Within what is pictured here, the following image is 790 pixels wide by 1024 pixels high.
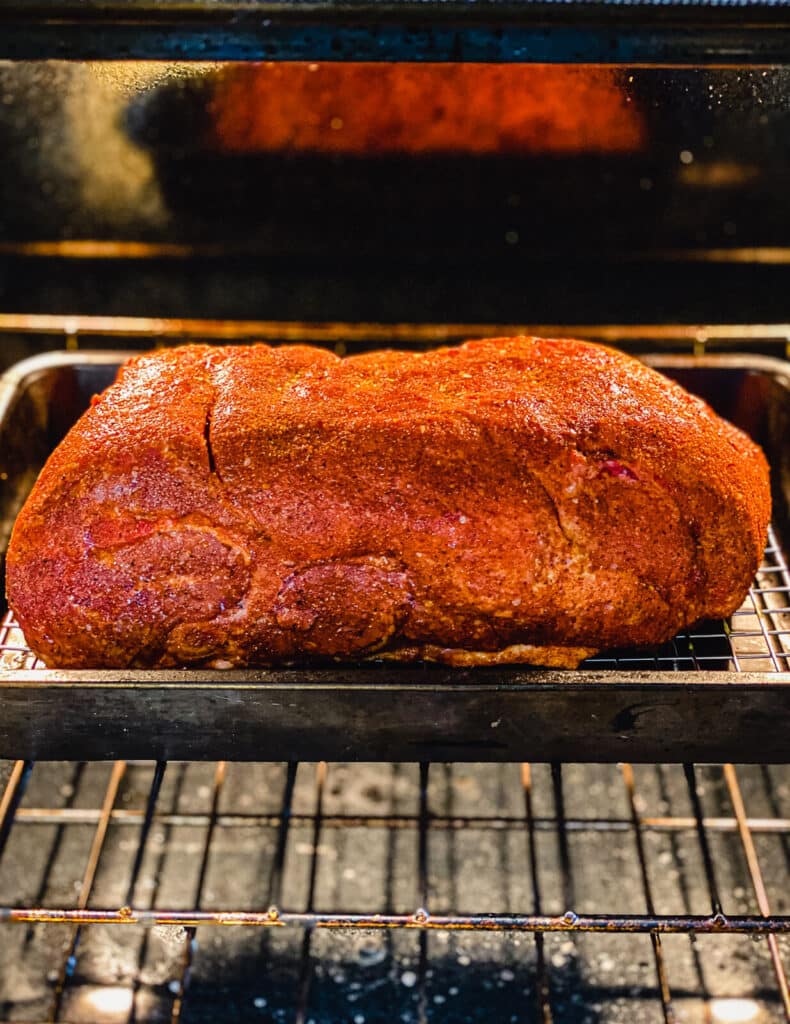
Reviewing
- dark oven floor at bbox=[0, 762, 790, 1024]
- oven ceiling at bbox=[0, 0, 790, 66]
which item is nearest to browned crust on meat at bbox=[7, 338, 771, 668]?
dark oven floor at bbox=[0, 762, 790, 1024]

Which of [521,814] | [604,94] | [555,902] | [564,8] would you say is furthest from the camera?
[521,814]

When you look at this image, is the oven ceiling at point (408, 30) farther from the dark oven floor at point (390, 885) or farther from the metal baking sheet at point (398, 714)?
the dark oven floor at point (390, 885)

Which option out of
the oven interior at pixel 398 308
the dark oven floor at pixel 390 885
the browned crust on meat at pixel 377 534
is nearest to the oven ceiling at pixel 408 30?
the oven interior at pixel 398 308

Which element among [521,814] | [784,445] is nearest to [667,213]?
[784,445]

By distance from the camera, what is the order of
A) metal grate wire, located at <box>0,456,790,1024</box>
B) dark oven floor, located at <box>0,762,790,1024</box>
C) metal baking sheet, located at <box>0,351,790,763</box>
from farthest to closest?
dark oven floor, located at <box>0,762,790,1024</box> < metal grate wire, located at <box>0,456,790,1024</box> < metal baking sheet, located at <box>0,351,790,763</box>

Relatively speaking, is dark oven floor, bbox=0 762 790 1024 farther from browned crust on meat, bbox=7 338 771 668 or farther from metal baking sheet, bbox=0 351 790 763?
browned crust on meat, bbox=7 338 771 668

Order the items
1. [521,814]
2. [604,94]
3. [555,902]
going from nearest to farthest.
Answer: [604,94] < [555,902] < [521,814]

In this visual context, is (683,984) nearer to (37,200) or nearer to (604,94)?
(604,94)
